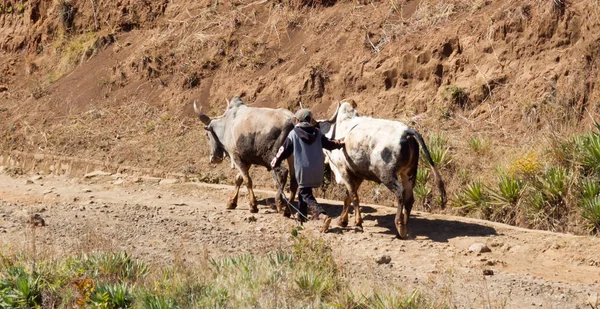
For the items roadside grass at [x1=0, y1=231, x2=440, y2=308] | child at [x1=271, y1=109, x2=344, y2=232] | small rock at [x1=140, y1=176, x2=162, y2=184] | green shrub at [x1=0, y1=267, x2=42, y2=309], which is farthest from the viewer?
small rock at [x1=140, y1=176, x2=162, y2=184]

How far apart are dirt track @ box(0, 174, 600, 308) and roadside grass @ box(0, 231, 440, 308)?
271 mm

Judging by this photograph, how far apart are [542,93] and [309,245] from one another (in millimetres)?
7046

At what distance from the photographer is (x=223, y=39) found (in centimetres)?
2042

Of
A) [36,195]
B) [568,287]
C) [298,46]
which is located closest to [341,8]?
[298,46]

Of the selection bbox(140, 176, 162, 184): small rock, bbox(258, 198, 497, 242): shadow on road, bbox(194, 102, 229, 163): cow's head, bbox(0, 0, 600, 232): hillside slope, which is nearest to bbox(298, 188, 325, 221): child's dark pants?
bbox(258, 198, 497, 242): shadow on road

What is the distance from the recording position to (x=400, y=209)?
424 inches

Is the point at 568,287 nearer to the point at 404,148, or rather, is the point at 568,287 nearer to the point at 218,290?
the point at 404,148

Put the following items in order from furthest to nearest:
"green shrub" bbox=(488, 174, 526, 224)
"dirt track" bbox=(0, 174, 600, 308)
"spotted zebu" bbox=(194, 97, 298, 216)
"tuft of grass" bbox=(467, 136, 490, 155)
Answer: "tuft of grass" bbox=(467, 136, 490, 155), "spotted zebu" bbox=(194, 97, 298, 216), "green shrub" bbox=(488, 174, 526, 224), "dirt track" bbox=(0, 174, 600, 308)

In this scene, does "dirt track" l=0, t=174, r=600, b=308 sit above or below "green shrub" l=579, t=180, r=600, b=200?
below

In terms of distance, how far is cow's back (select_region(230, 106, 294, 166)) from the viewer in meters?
12.5

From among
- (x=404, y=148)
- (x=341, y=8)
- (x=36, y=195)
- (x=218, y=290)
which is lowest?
(x=36, y=195)

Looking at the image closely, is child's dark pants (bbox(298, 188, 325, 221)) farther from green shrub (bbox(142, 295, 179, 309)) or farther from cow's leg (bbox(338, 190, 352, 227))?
green shrub (bbox(142, 295, 179, 309))

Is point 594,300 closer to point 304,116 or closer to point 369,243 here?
point 369,243

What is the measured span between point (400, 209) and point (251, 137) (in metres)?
3.00
